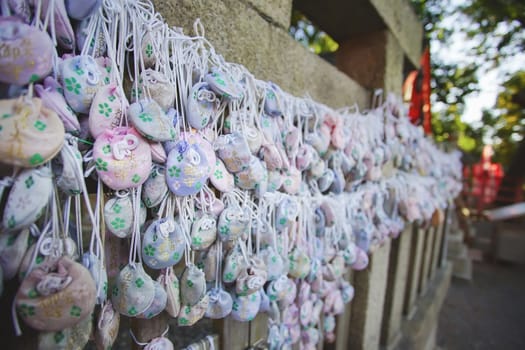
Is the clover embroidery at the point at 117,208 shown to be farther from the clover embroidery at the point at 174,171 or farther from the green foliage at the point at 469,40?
the green foliage at the point at 469,40

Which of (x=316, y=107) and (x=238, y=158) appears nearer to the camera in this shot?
(x=238, y=158)

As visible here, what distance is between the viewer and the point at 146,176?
19.1 inches

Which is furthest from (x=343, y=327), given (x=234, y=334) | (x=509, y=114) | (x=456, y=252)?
(x=509, y=114)

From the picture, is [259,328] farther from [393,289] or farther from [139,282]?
[393,289]

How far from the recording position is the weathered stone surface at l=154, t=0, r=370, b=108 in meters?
0.63

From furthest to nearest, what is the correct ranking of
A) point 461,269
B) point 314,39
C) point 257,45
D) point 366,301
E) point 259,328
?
point 461,269 → point 314,39 → point 366,301 → point 259,328 → point 257,45

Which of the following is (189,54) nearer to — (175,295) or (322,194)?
(175,295)

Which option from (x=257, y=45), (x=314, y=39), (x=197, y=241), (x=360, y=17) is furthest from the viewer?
(x=314, y=39)

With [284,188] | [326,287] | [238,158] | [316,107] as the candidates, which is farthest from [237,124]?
[326,287]

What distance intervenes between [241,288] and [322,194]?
0.49 meters

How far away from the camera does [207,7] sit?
652 mm

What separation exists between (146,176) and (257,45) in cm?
51

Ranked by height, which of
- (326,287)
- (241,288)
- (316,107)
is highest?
(316,107)

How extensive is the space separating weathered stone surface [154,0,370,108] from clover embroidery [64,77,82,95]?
0.87 ft
